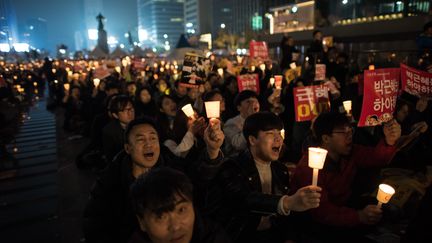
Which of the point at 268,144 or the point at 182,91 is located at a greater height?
the point at 182,91

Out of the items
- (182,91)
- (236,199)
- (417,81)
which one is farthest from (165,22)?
(236,199)

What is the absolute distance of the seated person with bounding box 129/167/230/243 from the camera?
70.9 inches

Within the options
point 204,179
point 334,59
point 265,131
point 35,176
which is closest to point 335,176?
point 265,131

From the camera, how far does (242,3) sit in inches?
4094

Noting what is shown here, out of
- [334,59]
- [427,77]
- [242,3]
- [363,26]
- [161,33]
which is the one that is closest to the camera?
[427,77]

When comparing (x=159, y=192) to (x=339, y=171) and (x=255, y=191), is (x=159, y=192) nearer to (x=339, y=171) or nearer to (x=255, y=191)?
(x=255, y=191)

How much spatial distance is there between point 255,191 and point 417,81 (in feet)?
9.04

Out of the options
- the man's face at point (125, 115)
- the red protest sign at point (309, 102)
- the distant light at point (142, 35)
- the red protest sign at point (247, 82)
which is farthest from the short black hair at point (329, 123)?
the distant light at point (142, 35)

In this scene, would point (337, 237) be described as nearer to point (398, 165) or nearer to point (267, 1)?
point (398, 165)

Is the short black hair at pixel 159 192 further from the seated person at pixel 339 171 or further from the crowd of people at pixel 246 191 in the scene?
the seated person at pixel 339 171

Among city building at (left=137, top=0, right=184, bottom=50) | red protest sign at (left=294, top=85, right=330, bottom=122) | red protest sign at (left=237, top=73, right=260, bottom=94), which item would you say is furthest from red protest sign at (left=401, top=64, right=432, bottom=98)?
city building at (left=137, top=0, right=184, bottom=50)

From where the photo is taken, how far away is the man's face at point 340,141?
331 centimetres

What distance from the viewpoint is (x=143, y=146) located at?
3.01 meters

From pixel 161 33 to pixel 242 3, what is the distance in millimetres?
63369
